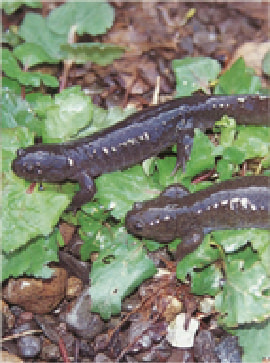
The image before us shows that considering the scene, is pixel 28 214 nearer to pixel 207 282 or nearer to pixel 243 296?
pixel 207 282

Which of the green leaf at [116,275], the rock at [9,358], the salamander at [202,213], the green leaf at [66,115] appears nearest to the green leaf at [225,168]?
the salamander at [202,213]

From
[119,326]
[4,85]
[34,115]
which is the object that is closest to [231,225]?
[119,326]

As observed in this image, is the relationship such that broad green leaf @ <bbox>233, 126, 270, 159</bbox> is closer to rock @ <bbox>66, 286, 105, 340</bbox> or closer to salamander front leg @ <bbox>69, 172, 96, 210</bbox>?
salamander front leg @ <bbox>69, 172, 96, 210</bbox>

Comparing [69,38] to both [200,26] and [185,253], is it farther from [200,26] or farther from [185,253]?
[185,253]

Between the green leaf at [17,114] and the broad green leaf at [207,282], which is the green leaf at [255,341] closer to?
the broad green leaf at [207,282]

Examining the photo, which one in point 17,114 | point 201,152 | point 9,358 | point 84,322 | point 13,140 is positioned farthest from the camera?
point 17,114

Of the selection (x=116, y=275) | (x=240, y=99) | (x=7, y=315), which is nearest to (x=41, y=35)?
(x=240, y=99)
